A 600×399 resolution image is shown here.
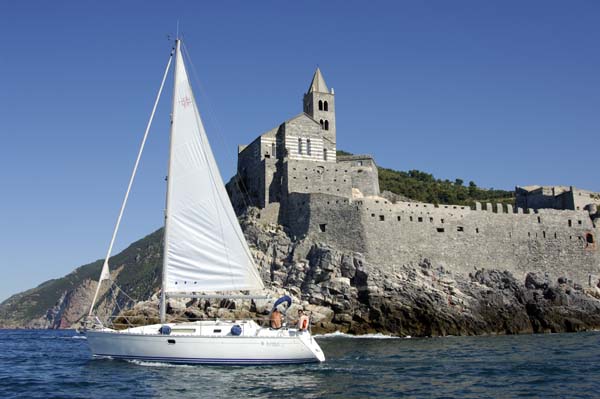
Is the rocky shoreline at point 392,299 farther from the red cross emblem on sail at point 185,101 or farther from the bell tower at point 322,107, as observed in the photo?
the red cross emblem on sail at point 185,101

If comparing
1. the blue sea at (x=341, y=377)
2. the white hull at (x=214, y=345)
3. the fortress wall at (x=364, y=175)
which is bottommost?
the blue sea at (x=341, y=377)

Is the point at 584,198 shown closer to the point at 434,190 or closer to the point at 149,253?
the point at 434,190

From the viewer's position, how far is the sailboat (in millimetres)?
21062

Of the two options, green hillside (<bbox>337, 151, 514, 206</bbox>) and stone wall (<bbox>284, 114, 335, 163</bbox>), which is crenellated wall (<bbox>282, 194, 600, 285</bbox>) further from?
green hillside (<bbox>337, 151, 514, 206</bbox>)

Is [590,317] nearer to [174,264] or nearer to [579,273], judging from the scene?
[579,273]

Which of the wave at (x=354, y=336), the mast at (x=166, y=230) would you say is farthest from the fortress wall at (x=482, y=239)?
the mast at (x=166, y=230)

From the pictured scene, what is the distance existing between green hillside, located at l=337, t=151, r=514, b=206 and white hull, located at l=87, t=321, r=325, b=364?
6042 cm

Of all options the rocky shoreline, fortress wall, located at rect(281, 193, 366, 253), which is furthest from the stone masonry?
the rocky shoreline

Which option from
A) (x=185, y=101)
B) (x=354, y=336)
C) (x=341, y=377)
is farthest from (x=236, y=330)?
(x=354, y=336)

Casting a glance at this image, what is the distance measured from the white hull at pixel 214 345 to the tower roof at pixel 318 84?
3611cm

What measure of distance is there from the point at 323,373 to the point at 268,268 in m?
23.2

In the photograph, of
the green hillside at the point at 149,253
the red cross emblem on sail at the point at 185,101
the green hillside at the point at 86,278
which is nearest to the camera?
the red cross emblem on sail at the point at 185,101

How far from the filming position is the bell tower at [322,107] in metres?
53.1

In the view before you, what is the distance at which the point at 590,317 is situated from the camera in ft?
149
